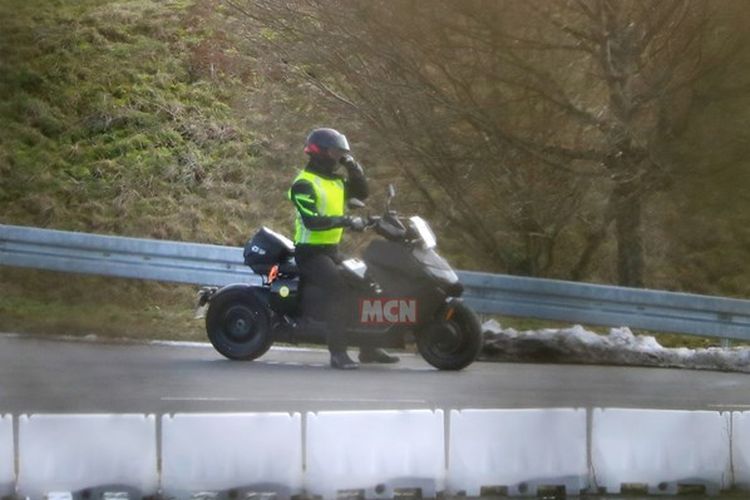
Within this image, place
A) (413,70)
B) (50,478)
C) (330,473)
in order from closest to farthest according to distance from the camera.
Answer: (413,70)
(50,478)
(330,473)

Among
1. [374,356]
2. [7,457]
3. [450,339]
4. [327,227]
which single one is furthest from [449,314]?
[7,457]

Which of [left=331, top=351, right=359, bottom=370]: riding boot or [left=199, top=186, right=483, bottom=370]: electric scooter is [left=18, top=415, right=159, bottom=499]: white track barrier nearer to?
[left=199, top=186, right=483, bottom=370]: electric scooter

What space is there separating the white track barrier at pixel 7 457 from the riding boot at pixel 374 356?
689 mm

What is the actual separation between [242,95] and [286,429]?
2.32 feet

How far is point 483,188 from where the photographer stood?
6.75ft

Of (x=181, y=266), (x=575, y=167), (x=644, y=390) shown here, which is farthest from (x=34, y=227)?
(x=644, y=390)

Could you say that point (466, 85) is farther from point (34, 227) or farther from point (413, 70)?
point (34, 227)

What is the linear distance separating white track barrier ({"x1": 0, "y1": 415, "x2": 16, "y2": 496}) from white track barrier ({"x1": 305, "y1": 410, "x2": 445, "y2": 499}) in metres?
0.59

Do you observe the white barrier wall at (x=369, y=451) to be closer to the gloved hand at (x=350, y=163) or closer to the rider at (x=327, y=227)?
the rider at (x=327, y=227)

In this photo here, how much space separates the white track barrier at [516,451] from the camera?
2363mm

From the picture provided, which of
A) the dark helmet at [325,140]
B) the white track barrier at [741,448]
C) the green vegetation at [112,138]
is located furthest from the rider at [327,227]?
the white track barrier at [741,448]

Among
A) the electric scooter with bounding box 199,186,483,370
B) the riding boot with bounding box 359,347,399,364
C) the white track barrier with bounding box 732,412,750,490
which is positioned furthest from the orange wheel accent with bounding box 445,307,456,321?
the white track barrier with bounding box 732,412,750,490

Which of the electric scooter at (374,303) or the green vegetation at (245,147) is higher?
the green vegetation at (245,147)

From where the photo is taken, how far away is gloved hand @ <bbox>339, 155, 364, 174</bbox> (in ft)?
6.75
